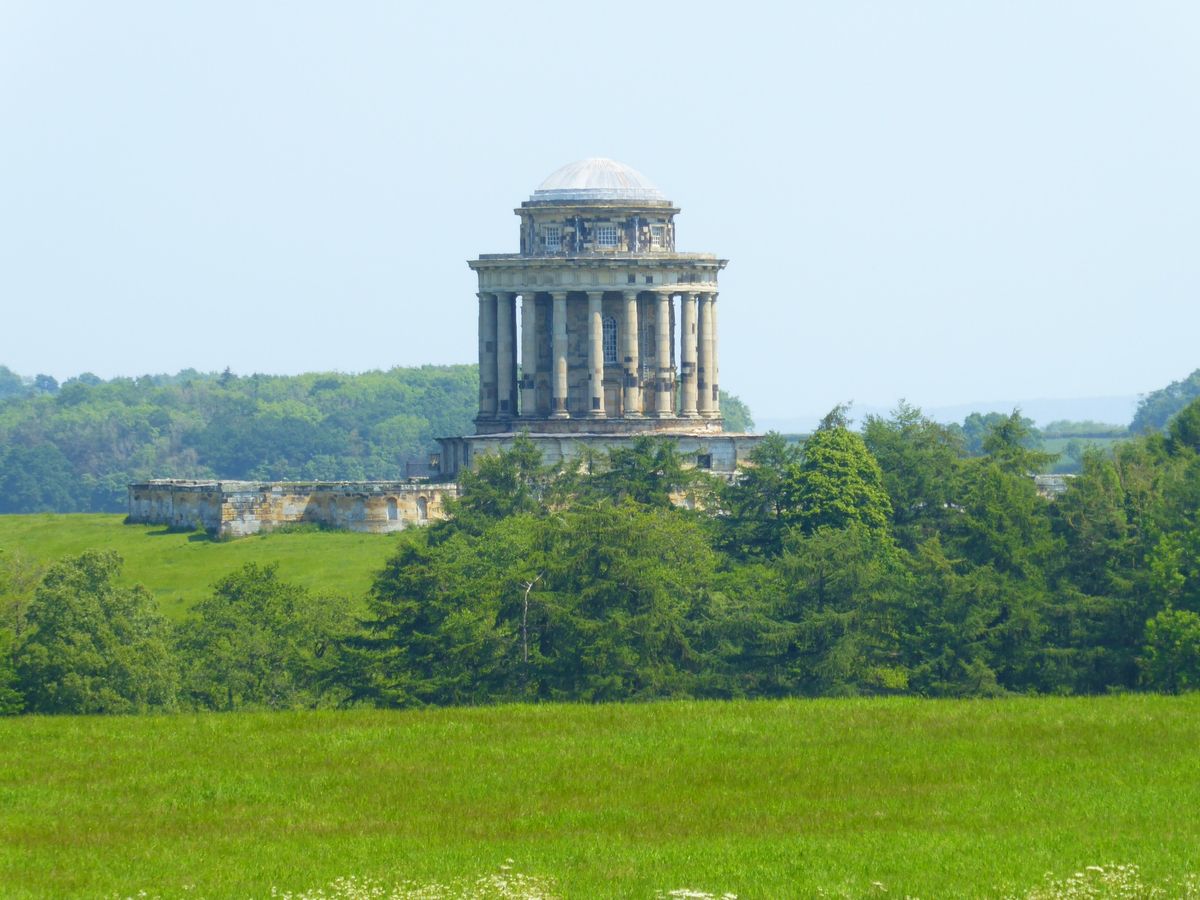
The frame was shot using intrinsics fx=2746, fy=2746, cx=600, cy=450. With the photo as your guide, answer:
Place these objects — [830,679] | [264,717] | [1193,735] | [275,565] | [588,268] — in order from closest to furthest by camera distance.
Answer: [1193,735] < [264,717] < [830,679] < [275,565] < [588,268]

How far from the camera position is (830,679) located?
237 ft

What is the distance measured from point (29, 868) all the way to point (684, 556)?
4131cm

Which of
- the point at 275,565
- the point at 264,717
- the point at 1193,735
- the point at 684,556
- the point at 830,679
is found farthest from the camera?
the point at 275,565

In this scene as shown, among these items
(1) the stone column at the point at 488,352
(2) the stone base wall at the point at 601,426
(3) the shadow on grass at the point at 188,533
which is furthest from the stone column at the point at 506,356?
(3) the shadow on grass at the point at 188,533

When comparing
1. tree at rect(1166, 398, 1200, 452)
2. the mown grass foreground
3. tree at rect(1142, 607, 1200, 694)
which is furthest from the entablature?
the mown grass foreground

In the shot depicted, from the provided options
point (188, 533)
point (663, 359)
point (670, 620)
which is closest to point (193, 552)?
point (188, 533)

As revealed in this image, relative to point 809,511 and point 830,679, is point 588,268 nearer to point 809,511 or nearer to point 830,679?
point 809,511

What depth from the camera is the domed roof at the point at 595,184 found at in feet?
385

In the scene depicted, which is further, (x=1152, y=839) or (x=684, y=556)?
(x=684, y=556)

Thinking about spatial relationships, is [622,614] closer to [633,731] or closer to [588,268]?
[633,731]

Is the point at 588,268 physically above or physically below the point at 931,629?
above

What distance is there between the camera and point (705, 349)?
119688 mm

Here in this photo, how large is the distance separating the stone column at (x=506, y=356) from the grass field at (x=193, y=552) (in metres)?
15.0

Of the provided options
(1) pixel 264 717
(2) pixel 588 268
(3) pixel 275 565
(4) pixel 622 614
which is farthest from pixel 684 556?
(2) pixel 588 268
